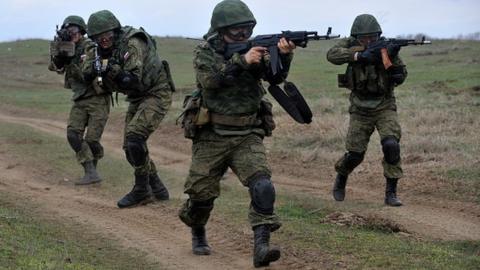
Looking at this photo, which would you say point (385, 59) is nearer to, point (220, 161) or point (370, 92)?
point (370, 92)

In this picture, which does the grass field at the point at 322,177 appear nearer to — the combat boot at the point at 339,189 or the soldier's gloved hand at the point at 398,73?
the combat boot at the point at 339,189

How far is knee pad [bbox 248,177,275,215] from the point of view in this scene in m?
5.86

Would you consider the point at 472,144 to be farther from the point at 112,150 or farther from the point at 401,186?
the point at 112,150

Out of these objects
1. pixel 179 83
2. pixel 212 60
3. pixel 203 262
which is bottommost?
pixel 179 83

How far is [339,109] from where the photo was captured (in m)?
17.0

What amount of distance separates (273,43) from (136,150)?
3249 mm

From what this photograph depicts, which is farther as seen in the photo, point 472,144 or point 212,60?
point 472,144

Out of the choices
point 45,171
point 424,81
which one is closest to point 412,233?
point 45,171

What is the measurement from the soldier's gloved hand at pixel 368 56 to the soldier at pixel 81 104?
388 cm

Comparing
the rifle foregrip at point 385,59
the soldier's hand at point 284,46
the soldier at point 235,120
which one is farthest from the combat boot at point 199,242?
the rifle foregrip at point 385,59

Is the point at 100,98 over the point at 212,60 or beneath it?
beneath

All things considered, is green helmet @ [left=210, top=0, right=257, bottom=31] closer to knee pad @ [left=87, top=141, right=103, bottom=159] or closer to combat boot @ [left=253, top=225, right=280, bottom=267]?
combat boot @ [left=253, top=225, right=280, bottom=267]

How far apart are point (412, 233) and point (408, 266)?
189 centimetres

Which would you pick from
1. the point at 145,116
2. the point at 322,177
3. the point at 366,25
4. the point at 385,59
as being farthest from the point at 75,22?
the point at 385,59
